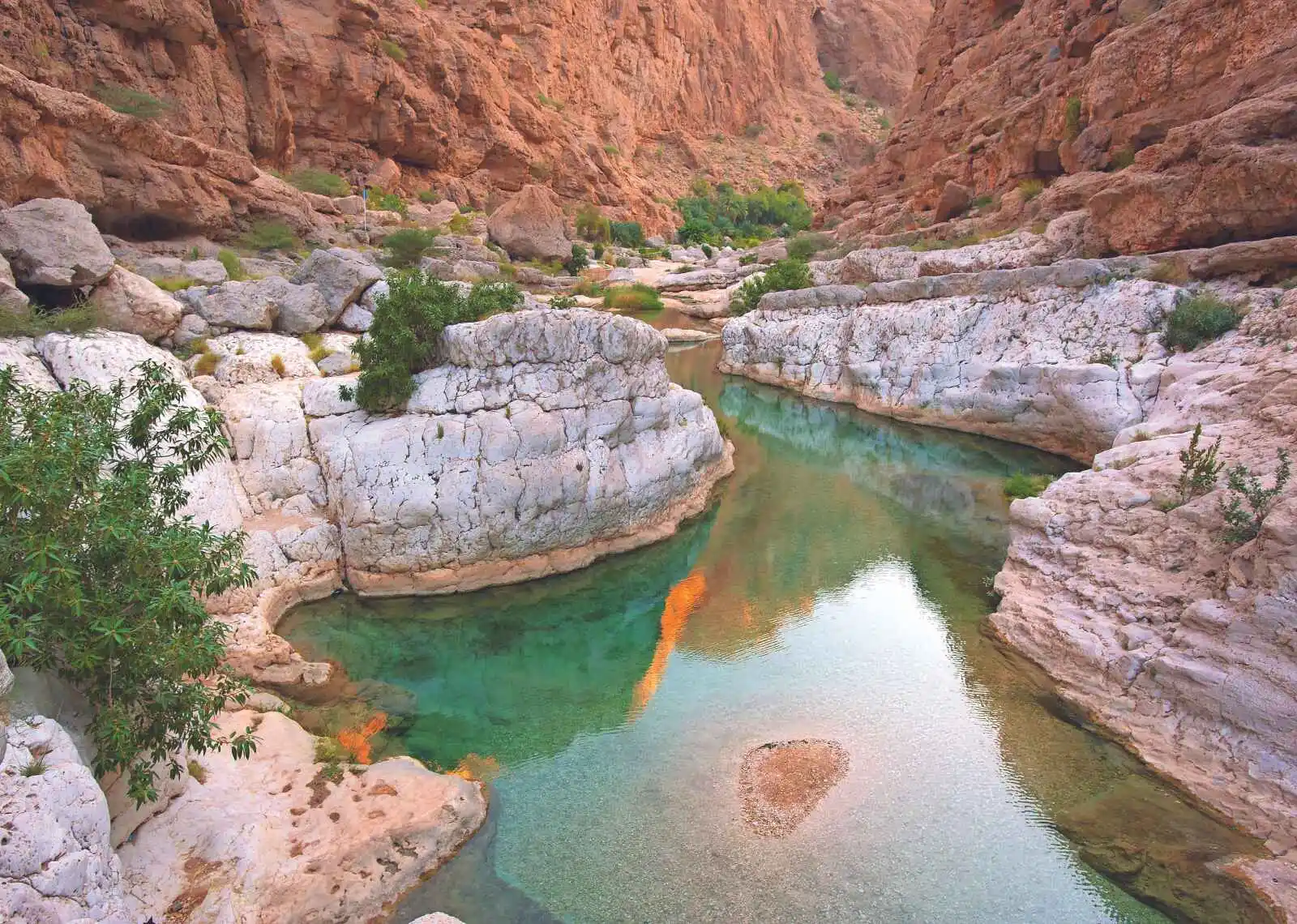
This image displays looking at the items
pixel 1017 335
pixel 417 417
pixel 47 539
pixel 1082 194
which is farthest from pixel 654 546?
pixel 1082 194

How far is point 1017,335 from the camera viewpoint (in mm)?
21281

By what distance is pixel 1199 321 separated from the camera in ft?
55.4

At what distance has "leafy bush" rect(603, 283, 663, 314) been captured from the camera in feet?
127

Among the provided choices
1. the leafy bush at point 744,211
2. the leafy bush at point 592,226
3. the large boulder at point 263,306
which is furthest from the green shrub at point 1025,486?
the leafy bush at point 744,211

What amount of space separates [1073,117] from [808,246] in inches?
653

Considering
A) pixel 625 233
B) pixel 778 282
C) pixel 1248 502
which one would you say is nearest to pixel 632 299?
pixel 778 282

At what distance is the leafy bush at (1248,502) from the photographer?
887cm

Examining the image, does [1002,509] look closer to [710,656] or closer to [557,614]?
[710,656]

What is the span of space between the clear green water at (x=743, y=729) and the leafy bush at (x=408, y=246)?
71.2 feet

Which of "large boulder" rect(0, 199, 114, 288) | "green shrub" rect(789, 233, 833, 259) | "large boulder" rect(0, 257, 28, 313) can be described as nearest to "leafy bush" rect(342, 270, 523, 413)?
"large boulder" rect(0, 199, 114, 288)

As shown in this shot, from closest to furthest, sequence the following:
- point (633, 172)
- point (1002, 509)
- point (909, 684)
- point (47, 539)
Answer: point (47, 539) < point (909, 684) < point (1002, 509) < point (633, 172)

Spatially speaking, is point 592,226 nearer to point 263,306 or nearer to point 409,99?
point 409,99

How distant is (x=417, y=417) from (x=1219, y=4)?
28004 mm

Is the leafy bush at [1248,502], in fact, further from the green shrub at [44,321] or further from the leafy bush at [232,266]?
the leafy bush at [232,266]
